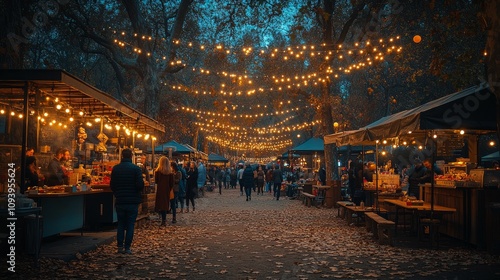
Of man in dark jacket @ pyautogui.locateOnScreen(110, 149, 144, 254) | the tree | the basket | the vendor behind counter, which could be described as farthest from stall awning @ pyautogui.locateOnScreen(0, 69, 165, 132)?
the basket

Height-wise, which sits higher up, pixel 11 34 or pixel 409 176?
pixel 11 34

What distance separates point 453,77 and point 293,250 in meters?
6.63

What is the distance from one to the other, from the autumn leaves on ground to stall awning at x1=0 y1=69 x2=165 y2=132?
10.1ft

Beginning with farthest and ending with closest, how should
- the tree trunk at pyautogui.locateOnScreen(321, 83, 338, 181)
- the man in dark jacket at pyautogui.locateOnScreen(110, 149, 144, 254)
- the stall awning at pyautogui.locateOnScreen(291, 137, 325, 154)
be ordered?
1. the stall awning at pyautogui.locateOnScreen(291, 137, 325, 154)
2. the tree trunk at pyautogui.locateOnScreen(321, 83, 338, 181)
3. the man in dark jacket at pyautogui.locateOnScreen(110, 149, 144, 254)

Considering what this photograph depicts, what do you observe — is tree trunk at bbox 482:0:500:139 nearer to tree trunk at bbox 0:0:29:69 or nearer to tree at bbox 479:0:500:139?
Answer: tree at bbox 479:0:500:139

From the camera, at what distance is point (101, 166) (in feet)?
52.1

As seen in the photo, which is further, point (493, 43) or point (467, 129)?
point (467, 129)

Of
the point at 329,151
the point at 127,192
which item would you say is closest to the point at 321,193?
the point at 329,151

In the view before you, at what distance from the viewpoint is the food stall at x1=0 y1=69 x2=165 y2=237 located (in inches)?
389

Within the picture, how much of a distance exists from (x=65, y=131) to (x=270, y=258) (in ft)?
44.7

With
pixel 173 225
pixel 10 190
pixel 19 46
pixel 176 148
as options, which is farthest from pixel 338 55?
pixel 10 190

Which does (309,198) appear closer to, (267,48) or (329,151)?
(329,151)

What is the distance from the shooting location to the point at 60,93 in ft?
40.5

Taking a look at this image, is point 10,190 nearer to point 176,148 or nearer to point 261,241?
point 261,241
